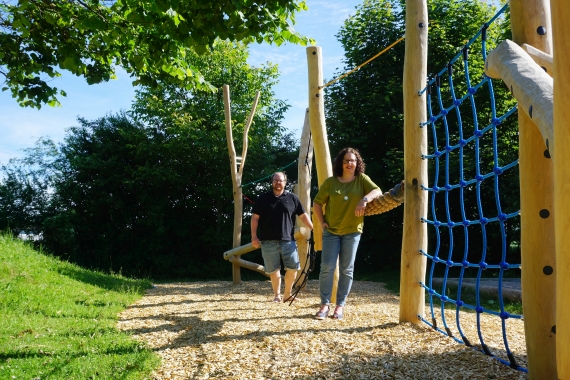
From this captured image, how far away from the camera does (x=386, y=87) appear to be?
39.1 feet

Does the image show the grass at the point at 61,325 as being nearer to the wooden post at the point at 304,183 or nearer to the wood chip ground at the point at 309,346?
the wood chip ground at the point at 309,346

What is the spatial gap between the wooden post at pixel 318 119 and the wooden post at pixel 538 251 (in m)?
3.41

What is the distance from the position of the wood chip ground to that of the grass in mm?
223

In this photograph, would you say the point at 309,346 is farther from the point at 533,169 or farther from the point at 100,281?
the point at 100,281

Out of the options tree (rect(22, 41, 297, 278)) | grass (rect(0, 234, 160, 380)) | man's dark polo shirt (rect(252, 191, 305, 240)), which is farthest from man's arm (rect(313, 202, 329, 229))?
tree (rect(22, 41, 297, 278))

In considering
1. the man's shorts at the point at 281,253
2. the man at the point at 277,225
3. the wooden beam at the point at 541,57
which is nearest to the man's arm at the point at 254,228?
the man at the point at 277,225

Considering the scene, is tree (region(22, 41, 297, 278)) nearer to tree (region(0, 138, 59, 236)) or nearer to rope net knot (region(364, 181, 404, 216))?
tree (region(0, 138, 59, 236))

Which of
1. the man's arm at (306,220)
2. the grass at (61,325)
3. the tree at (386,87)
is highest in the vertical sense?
the tree at (386,87)

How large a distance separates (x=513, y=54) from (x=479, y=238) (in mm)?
11651

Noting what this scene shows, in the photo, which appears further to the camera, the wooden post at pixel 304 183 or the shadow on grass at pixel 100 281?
the shadow on grass at pixel 100 281

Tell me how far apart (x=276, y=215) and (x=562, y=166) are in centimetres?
446

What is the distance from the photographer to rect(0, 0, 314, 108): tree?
13.7 ft

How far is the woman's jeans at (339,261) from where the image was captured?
4281 millimetres

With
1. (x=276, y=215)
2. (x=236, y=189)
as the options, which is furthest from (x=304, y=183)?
(x=236, y=189)
